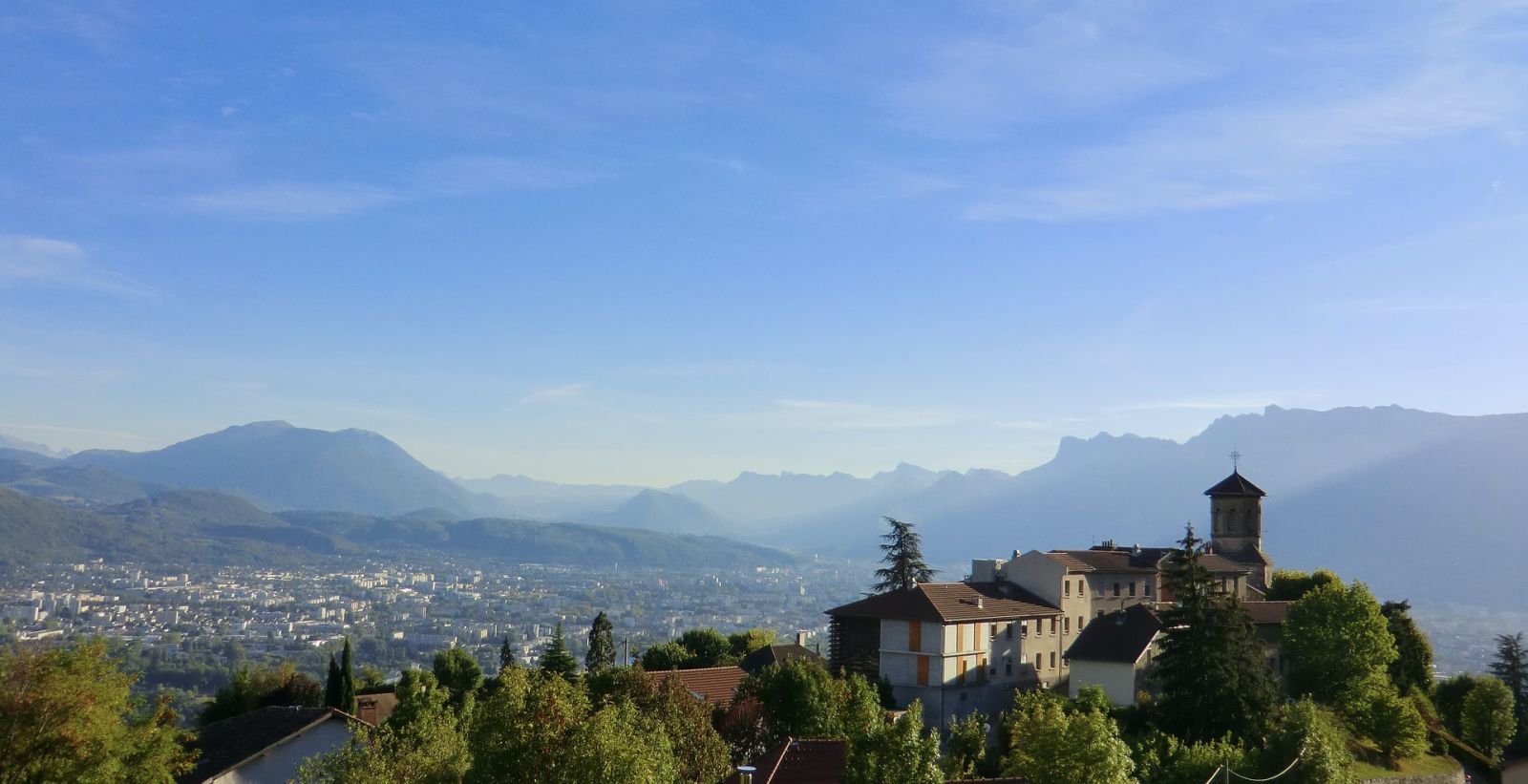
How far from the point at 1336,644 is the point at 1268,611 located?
695 cm

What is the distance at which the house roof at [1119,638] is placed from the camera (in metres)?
54.6

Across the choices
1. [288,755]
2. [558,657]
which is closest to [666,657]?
[558,657]

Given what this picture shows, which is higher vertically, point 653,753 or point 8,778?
point 653,753

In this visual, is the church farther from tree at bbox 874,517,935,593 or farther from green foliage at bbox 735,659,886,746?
green foliage at bbox 735,659,886,746

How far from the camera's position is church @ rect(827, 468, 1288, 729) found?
182 ft

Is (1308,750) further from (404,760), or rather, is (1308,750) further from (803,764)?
(404,760)

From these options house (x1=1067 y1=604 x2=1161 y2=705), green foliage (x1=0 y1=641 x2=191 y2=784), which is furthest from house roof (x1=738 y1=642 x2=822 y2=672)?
green foliage (x1=0 y1=641 x2=191 y2=784)

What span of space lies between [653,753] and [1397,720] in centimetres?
3749

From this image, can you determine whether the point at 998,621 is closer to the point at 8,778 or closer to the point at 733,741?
the point at 733,741

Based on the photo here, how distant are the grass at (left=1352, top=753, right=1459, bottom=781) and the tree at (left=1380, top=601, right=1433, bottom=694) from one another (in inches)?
297

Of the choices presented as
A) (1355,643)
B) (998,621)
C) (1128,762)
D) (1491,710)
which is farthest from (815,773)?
(1491,710)

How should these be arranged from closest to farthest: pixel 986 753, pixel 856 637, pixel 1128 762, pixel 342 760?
pixel 342 760, pixel 1128 762, pixel 986 753, pixel 856 637

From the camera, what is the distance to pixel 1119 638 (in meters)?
55.8

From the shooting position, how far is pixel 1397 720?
162 feet
